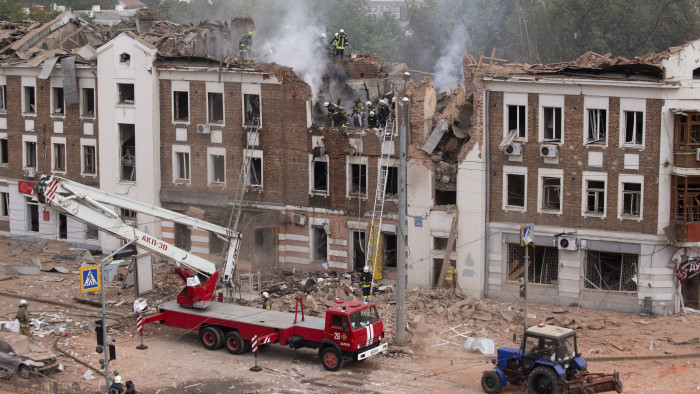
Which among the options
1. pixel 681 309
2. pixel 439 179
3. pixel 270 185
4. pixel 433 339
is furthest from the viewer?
pixel 270 185

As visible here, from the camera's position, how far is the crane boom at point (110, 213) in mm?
29438

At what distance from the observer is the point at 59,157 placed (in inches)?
1769

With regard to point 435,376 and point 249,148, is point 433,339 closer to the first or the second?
point 435,376

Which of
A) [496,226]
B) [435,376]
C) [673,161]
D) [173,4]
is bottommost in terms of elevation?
[435,376]

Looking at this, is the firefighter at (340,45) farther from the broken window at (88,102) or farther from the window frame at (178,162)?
the broken window at (88,102)

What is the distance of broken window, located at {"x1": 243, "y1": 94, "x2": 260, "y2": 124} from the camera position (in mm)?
39431

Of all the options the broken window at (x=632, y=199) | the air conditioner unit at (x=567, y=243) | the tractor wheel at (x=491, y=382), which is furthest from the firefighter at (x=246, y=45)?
the tractor wheel at (x=491, y=382)

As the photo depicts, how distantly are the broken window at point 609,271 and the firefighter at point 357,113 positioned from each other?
37.6ft

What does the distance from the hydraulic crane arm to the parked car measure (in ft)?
15.1

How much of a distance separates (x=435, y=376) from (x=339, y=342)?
2.97m

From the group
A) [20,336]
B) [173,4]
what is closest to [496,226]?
[20,336]

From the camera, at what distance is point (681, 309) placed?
33.0 meters

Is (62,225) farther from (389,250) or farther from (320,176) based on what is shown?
(389,250)

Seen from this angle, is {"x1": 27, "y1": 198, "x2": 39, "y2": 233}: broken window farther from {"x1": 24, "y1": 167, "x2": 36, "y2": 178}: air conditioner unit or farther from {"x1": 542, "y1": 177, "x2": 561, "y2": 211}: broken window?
{"x1": 542, "y1": 177, "x2": 561, "y2": 211}: broken window
